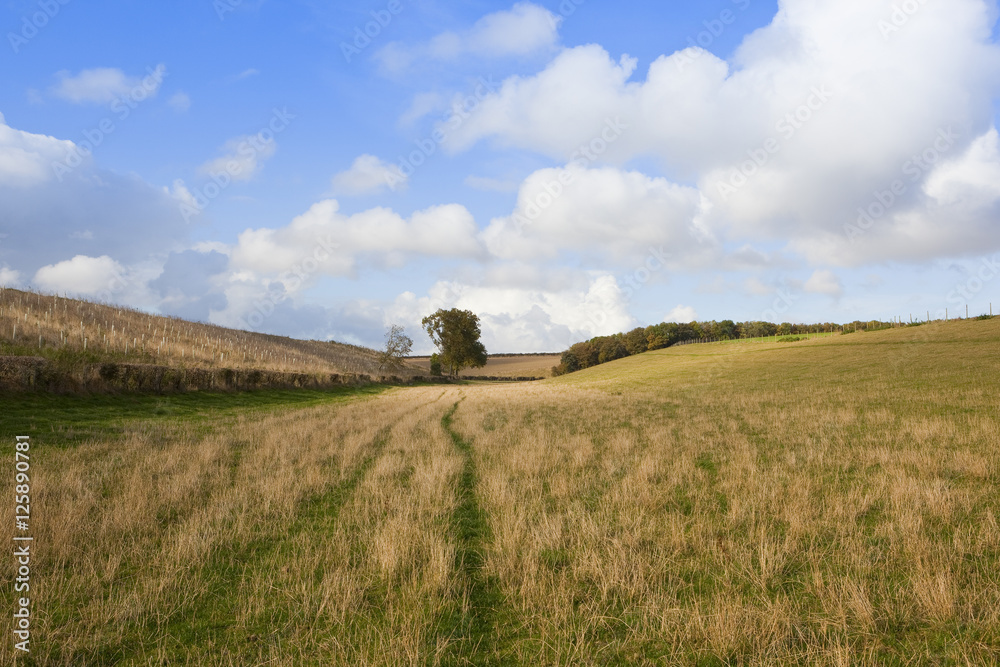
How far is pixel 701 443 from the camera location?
48.1ft

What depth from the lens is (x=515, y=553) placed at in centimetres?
618

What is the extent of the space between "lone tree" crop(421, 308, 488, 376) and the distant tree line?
95.8ft

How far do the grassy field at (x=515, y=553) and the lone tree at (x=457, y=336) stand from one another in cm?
8244

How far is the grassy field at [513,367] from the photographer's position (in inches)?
5051

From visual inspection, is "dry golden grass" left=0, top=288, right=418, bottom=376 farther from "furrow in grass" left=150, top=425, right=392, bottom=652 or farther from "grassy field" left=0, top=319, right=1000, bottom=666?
"furrow in grass" left=150, top=425, right=392, bottom=652

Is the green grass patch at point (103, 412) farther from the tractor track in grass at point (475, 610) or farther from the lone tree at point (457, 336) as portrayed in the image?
the lone tree at point (457, 336)

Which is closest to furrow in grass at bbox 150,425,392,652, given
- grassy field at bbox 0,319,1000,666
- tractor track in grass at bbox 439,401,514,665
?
grassy field at bbox 0,319,1000,666

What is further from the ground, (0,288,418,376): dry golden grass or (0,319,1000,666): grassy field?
(0,288,418,376): dry golden grass

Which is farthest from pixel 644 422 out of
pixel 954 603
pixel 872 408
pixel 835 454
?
pixel 954 603

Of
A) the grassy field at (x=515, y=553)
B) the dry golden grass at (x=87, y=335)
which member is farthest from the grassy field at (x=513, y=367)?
the grassy field at (x=515, y=553)

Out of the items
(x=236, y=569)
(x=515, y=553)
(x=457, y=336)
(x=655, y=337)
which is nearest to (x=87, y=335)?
(x=236, y=569)

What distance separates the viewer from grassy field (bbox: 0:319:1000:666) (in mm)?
4418

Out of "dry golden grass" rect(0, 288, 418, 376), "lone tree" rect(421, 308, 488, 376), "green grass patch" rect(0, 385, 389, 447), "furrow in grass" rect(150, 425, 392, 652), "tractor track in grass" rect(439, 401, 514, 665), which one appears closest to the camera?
"tractor track in grass" rect(439, 401, 514, 665)

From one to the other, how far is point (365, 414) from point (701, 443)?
14.8 m
